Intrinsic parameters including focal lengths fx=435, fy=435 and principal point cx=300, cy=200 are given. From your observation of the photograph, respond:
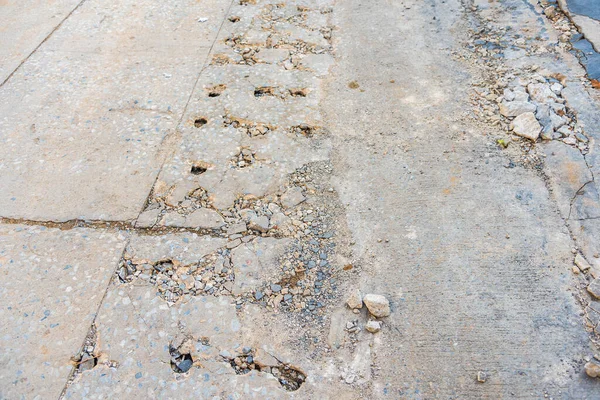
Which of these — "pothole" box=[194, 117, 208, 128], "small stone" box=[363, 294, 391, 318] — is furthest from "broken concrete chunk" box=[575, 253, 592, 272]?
"pothole" box=[194, 117, 208, 128]

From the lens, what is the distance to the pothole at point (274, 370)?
1946mm

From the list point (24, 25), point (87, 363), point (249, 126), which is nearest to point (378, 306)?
point (87, 363)

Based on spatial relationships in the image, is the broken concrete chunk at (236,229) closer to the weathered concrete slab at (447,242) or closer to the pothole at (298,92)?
the weathered concrete slab at (447,242)

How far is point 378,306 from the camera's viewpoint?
83.0 inches

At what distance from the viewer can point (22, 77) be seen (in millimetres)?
3459

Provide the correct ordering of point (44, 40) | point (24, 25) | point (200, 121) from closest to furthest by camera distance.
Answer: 1. point (200, 121)
2. point (44, 40)
3. point (24, 25)

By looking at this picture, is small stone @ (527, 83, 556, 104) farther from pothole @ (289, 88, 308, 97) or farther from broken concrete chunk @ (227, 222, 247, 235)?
broken concrete chunk @ (227, 222, 247, 235)

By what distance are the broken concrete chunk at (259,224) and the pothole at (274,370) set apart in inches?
27.7

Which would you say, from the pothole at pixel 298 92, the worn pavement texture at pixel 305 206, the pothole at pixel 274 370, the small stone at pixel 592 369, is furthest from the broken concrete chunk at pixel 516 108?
the pothole at pixel 274 370

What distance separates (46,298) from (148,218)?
65 centimetres

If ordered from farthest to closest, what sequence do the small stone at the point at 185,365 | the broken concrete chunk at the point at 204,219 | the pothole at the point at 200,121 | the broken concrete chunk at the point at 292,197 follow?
the pothole at the point at 200,121 → the broken concrete chunk at the point at 292,197 → the broken concrete chunk at the point at 204,219 → the small stone at the point at 185,365

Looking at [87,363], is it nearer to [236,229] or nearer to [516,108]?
[236,229]

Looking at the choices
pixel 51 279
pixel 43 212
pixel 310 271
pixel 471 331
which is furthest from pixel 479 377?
pixel 43 212

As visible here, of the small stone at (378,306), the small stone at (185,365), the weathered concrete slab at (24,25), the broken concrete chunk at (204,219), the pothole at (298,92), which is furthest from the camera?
the weathered concrete slab at (24,25)
